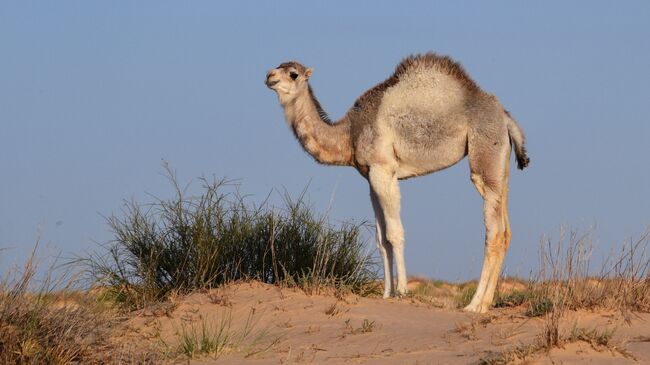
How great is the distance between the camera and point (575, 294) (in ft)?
33.4

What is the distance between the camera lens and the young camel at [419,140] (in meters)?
12.1

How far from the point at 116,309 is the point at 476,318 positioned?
4154 mm

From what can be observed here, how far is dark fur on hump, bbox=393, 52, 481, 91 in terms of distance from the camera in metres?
12.8

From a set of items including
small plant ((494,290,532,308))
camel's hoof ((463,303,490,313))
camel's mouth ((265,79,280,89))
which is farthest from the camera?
camel's mouth ((265,79,280,89))

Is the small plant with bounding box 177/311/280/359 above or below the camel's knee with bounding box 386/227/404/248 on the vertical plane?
below

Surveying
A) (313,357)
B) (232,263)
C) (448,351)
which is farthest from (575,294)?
(232,263)

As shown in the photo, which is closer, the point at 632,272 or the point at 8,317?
the point at 8,317

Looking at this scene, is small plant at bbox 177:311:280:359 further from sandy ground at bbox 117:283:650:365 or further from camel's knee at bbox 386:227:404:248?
camel's knee at bbox 386:227:404:248

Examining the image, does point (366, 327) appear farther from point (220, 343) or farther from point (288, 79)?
point (288, 79)

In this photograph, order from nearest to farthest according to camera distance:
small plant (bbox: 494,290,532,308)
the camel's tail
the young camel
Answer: small plant (bbox: 494,290,532,308) < the young camel < the camel's tail

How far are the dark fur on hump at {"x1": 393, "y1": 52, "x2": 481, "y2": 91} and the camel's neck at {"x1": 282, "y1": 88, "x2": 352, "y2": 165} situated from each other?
40.2 inches

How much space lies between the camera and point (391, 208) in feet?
41.6

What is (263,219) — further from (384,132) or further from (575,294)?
(575,294)

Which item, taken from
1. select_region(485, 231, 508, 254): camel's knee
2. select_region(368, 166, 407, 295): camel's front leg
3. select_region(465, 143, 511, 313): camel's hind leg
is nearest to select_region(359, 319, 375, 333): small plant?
select_region(465, 143, 511, 313): camel's hind leg
